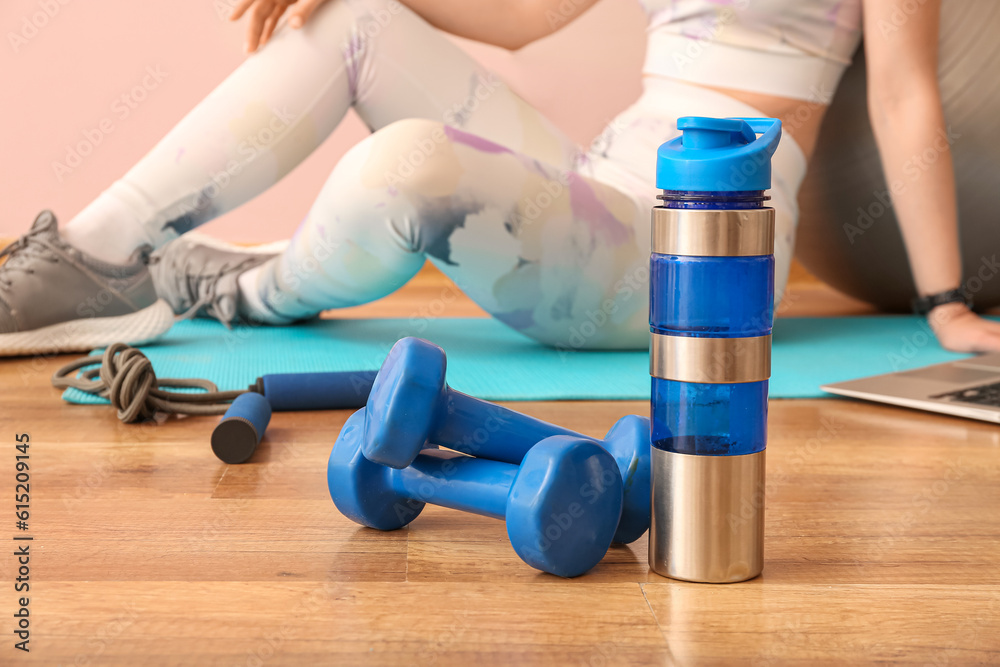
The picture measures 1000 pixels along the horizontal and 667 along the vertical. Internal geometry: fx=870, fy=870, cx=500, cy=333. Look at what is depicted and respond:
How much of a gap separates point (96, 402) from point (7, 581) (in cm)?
48

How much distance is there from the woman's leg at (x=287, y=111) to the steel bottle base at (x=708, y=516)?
90 cm

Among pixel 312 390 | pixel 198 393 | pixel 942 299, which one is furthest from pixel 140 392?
pixel 942 299

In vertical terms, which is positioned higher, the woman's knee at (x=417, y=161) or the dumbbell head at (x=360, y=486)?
the woman's knee at (x=417, y=161)

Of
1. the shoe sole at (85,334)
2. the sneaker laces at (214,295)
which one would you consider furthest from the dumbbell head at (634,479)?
the sneaker laces at (214,295)

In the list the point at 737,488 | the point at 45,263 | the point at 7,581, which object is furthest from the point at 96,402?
the point at 737,488

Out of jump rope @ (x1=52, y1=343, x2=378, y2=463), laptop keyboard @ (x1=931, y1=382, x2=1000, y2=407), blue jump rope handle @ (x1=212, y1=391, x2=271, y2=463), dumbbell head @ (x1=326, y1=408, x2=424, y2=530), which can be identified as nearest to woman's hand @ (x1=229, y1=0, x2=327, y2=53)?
jump rope @ (x1=52, y1=343, x2=378, y2=463)

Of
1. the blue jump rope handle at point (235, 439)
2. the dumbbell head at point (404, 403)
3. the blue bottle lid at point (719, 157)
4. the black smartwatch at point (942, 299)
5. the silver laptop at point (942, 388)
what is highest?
the blue bottle lid at point (719, 157)

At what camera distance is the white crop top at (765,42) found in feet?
4.00

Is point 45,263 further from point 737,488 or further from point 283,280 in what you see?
point 737,488

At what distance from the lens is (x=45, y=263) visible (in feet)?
3.72

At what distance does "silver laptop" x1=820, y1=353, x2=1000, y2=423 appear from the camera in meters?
0.89

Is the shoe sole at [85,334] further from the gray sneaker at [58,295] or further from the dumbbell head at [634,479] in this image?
the dumbbell head at [634,479]

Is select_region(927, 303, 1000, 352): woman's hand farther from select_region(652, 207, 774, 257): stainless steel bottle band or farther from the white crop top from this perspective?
select_region(652, 207, 774, 257): stainless steel bottle band

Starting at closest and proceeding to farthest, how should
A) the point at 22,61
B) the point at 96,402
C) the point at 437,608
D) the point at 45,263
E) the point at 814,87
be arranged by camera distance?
1. the point at 437,608
2. the point at 96,402
3. the point at 45,263
4. the point at 814,87
5. the point at 22,61
